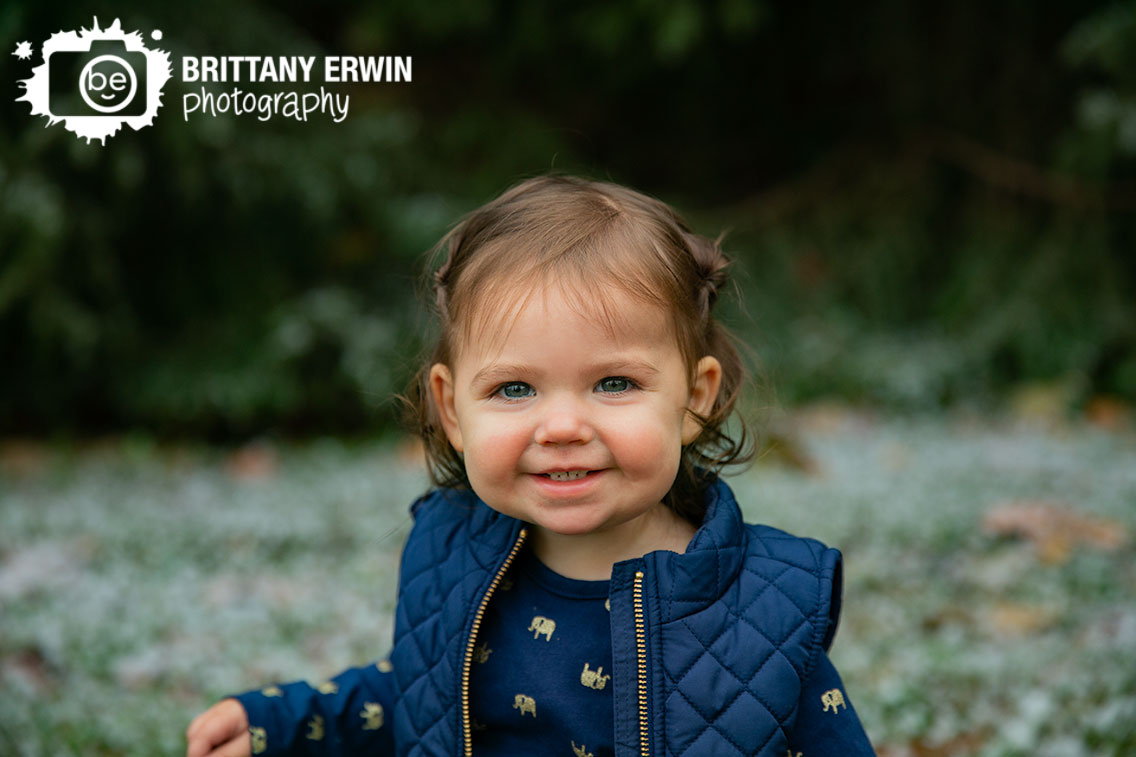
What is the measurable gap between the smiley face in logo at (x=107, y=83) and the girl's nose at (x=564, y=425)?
358 centimetres

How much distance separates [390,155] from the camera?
582 centimetres

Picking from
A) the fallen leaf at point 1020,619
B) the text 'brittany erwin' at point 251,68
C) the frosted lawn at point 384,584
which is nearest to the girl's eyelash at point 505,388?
the frosted lawn at point 384,584

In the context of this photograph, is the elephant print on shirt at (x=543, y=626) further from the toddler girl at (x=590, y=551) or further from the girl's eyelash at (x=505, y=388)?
the girl's eyelash at (x=505, y=388)

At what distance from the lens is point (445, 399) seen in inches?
63.6

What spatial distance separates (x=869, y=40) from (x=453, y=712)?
6211mm

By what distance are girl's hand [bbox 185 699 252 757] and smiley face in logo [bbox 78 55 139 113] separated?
338 cm

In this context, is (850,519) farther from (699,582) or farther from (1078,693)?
(699,582)

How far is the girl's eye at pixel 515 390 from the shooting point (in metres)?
1.43

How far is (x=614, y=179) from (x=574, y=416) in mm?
3464

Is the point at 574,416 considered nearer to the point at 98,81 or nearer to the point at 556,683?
the point at 556,683

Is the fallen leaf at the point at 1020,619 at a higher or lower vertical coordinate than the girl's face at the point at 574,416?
lower

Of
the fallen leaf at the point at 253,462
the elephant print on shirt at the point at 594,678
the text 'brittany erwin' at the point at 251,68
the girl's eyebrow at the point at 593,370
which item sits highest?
the text 'brittany erwin' at the point at 251,68

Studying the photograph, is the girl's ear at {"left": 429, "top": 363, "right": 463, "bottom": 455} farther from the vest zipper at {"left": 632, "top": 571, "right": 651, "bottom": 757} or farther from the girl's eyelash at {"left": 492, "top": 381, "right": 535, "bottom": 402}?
the vest zipper at {"left": 632, "top": 571, "right": 651, "bottom": 757}

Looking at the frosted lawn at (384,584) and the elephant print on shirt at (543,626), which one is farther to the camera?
the frosted lawn at (384,584)
